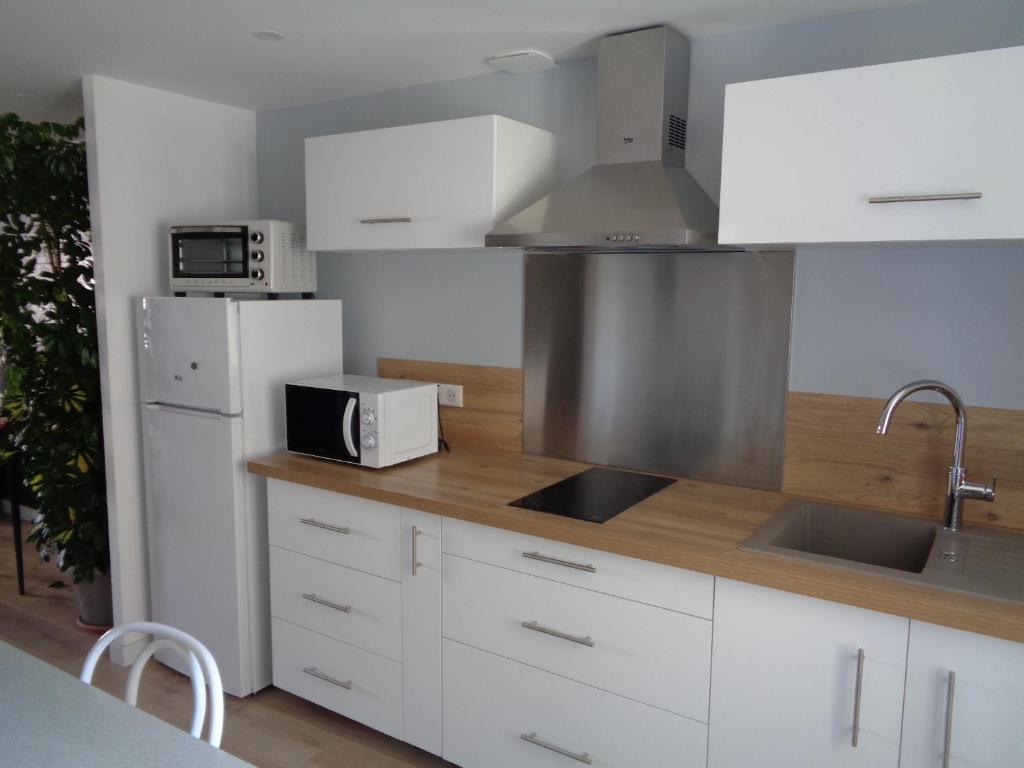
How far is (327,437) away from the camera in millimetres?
2635

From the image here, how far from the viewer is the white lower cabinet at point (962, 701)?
1.53 m

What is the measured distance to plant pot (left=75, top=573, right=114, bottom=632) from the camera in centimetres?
325

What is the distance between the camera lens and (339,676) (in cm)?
256

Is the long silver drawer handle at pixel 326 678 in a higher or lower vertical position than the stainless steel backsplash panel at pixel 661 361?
→ lower

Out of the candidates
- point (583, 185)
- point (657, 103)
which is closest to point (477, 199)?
point (583, 185)

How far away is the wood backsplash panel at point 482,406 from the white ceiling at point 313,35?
3.54ft

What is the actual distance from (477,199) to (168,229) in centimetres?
140

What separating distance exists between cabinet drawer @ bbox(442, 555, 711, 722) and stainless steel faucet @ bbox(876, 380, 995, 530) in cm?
72

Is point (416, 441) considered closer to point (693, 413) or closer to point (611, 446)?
point (611, 446)

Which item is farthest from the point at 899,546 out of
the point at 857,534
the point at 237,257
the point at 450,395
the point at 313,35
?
the point at 237,257

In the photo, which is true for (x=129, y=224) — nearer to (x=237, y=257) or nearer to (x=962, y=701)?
(x=237, y=257)

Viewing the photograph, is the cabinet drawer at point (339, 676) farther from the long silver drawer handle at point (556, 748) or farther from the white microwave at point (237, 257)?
the white microwave at point (237, 257)

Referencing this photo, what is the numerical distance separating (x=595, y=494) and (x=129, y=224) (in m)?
2.05

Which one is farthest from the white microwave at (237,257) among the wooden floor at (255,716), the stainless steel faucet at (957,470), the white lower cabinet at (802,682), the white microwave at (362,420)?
the stainless steel faucet at (957,470)
